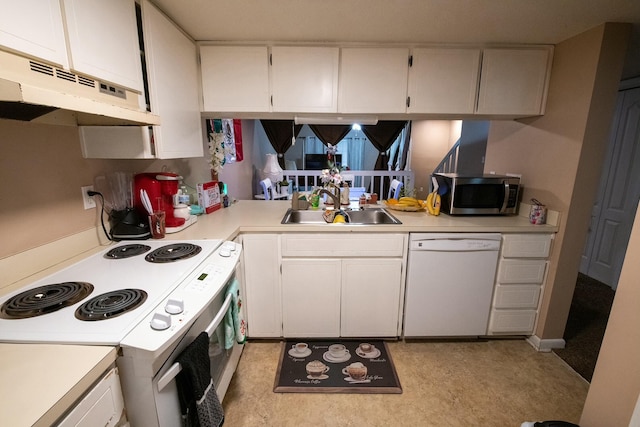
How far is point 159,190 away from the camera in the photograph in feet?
5.34

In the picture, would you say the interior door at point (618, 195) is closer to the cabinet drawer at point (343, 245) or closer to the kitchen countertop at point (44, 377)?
the cabinet drawer at point (343, 245)

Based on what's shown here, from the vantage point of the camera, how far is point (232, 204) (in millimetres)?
2539

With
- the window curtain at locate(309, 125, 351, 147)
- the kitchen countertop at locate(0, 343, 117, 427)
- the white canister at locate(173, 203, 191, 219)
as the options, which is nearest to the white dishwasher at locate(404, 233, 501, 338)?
the white canister at locate(173, 203, 191, 219)

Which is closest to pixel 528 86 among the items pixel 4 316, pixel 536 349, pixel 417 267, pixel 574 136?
pixel 574 136

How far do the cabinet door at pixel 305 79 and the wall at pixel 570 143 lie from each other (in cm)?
152

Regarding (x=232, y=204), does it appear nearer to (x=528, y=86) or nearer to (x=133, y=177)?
(x=133, y=177)

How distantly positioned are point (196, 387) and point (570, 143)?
2.47 m

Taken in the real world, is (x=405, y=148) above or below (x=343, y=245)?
above

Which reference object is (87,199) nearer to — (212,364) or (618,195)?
(212,364)

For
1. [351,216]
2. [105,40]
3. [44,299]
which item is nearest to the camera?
[44,299]

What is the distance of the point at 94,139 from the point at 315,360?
181 centimetres

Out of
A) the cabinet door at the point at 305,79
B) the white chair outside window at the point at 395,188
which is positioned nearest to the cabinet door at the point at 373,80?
the cabinet door at the point at 305,79

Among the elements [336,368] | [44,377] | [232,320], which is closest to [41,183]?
[44,377]

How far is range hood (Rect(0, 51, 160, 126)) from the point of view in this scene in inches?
27.3
